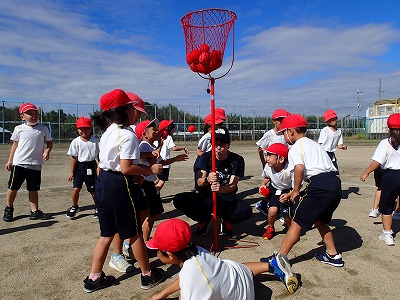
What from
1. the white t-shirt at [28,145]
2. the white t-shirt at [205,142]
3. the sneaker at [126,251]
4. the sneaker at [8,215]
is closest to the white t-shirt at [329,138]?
the white t-shirt at [205,142]

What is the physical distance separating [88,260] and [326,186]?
294 cm

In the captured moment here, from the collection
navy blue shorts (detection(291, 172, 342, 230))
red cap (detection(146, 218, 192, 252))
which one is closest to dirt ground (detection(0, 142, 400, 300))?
navy blue shorts (detection(291, 172, 342, 230))

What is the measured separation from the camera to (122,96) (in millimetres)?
3475

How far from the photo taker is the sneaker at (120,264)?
382cm

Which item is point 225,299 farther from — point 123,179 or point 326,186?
point 326,186

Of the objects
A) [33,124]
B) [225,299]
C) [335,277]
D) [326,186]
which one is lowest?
[335,277]

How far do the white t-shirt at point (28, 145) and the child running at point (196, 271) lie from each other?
3941 mm

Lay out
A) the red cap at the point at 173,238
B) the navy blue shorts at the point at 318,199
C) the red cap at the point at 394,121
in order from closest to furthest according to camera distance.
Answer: the red cap at the point at 173,238
the navy blue shorts at the point at 318,199
the red cap at the point at 394,121

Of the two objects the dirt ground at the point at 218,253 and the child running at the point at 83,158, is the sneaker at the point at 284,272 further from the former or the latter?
the child running at the point at 83,158

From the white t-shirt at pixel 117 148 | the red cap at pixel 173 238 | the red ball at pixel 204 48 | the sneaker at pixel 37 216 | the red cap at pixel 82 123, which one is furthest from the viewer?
the red cap at pixel 82 123

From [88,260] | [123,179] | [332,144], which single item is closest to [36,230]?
[88,260]

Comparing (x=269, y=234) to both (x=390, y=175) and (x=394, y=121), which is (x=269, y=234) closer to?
(x=390, y=175)

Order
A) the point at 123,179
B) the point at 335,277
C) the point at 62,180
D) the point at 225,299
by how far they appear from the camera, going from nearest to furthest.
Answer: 1. the point at 225,299
2. the point at 123,179
3. the point at 335,277
4. the point at 62,180

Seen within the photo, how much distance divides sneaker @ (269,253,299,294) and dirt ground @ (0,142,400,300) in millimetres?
90
